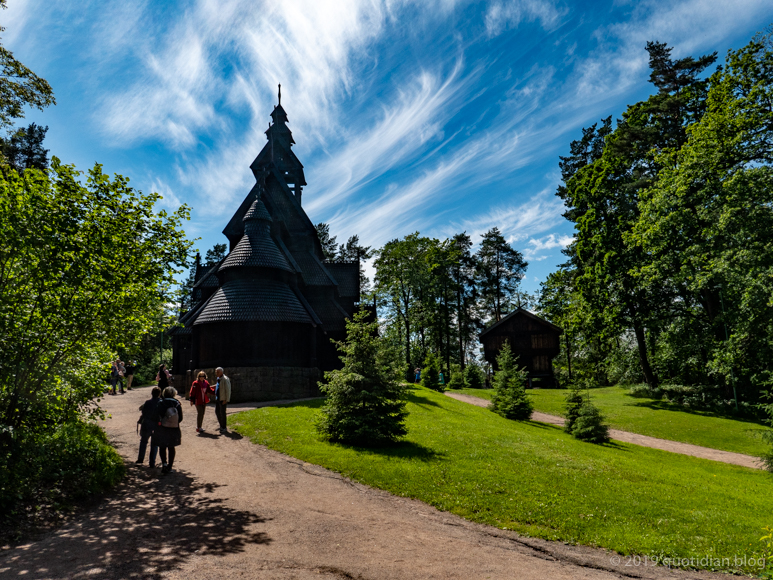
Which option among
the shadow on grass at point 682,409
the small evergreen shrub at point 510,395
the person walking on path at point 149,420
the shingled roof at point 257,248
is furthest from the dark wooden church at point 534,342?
the person walking on path at point 149,420

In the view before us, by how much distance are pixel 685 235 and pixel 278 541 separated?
2817 centimetres

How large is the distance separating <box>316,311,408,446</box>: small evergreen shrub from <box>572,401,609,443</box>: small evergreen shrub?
9.35 m

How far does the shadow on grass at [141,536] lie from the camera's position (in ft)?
19.3

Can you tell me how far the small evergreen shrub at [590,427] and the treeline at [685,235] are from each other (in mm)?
6360

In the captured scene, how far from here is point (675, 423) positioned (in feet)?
77.6

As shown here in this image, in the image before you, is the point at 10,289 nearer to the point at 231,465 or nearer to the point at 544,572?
the point at 231,465

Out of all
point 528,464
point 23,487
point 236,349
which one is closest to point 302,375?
point 236,349

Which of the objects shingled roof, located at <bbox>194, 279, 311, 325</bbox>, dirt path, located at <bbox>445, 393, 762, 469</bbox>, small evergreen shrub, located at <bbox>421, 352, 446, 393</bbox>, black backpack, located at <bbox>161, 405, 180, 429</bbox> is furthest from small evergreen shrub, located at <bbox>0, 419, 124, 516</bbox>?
small evergreen shrub, located at <bbox>421, 352, 446, 393</bbox>

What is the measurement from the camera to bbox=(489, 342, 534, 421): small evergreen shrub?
75.8 feet

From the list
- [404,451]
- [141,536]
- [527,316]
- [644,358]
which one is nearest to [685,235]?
[644,358]

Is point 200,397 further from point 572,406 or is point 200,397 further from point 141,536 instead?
point 572,406

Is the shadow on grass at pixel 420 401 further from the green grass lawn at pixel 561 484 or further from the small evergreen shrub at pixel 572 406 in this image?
the small evergreen shrub at pixel 572 406

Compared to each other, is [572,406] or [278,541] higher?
[572,406]

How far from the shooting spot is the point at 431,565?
6469 millimetres
